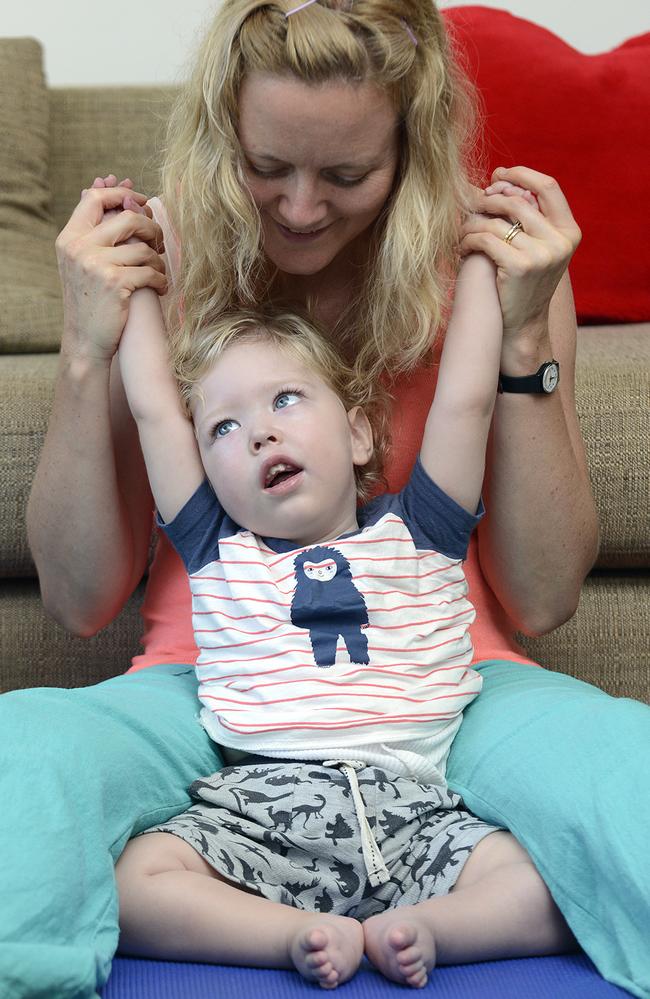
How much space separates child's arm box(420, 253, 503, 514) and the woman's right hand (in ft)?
0.99

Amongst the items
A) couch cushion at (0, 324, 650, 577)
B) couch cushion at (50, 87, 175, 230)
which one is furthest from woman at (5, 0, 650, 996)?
couch cushion at (50, 87, 175, 230)

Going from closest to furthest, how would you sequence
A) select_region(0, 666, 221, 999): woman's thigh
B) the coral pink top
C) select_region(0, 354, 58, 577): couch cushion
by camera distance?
1. select_region(0, 666, 221, 999): woman's thigh
2. the coral pink top
3. select_region(0, 354, 58, 577): couch cushion

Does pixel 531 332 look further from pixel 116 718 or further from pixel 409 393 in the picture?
pixel 116 718

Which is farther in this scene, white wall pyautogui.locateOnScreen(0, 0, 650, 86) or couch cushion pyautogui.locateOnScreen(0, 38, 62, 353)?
white wall pyautogui.locateOnScreen(0, 0, 650, 86)

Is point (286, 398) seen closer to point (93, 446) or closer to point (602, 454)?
point (93, 446)

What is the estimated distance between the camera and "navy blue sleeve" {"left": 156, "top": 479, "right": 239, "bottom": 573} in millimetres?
1078

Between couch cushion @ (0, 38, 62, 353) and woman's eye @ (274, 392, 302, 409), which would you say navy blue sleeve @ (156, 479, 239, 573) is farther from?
couch cushion @ (0, 38, 62, 353)

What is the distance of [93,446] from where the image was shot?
1.15m

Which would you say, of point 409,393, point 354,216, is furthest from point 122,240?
point 409,393

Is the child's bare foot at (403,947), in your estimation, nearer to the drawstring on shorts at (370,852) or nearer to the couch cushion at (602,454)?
the drawstring on shorts at (370,852)

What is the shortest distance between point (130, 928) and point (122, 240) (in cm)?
64

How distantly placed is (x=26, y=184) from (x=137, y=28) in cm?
47

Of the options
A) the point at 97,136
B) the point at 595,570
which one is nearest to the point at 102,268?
the point at 595,570

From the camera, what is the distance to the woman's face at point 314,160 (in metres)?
1.03
